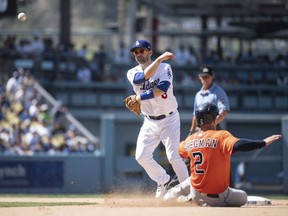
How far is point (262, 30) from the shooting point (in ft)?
95.9

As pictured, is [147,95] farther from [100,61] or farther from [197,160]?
[100,61]

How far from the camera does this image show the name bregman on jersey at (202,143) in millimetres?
9258

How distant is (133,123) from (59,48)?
14.6 ft

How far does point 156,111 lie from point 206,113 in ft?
5.46

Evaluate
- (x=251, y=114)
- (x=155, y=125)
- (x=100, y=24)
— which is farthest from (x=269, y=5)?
(x=100, y=24)

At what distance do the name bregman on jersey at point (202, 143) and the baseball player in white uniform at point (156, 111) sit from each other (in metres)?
1.27

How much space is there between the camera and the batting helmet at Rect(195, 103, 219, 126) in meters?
9.29

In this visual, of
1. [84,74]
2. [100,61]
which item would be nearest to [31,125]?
[84,74]

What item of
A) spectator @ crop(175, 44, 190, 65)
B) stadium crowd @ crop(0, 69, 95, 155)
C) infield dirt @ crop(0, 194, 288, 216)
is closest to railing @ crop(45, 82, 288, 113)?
stadium crowd @ crop(0, 69, 95, 155)

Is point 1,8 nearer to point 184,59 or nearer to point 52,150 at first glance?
point 52,150

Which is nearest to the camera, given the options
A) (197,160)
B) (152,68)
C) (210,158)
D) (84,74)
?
(210,158)

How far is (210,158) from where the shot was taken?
366 inches

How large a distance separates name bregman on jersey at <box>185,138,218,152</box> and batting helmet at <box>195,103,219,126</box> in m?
0.21

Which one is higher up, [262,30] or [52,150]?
[262,30]
